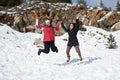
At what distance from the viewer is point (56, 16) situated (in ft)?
104

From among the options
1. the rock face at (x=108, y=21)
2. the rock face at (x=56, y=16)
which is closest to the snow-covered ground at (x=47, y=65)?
the rock face at (x=108, y=21)

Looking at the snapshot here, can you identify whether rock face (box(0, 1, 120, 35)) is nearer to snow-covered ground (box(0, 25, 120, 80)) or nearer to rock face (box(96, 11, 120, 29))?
rock face (box(96, 11, 120, 29))

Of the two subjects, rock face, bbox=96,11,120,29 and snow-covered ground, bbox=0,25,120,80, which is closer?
snow-covered ground, bbox=0,25,120,80

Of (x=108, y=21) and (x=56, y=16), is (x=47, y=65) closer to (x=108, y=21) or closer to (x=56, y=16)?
(x=108, y=21)

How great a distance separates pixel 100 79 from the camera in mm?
10305

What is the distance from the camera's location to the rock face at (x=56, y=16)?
30125 millimetres

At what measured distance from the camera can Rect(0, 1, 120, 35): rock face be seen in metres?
30.1

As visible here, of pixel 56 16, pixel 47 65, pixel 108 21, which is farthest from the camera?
pixel 56 16

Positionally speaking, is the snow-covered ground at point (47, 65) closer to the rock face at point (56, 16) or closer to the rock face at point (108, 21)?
the rock face at point (108, 21)

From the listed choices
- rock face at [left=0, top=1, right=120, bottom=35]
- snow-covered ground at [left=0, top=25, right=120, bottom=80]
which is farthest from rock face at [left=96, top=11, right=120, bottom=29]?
snow-covered ground at [left=0, top=25, right=120, bottom=80]

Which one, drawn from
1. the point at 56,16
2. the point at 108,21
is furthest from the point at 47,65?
the point at 56,16

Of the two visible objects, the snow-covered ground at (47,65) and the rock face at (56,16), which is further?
the rock face at (56,16)

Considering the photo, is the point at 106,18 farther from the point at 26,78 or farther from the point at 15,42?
the point at 26,78

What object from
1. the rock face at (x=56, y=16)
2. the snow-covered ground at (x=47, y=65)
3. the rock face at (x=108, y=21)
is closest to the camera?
the snow-covered ground at (x=47, y=65)
